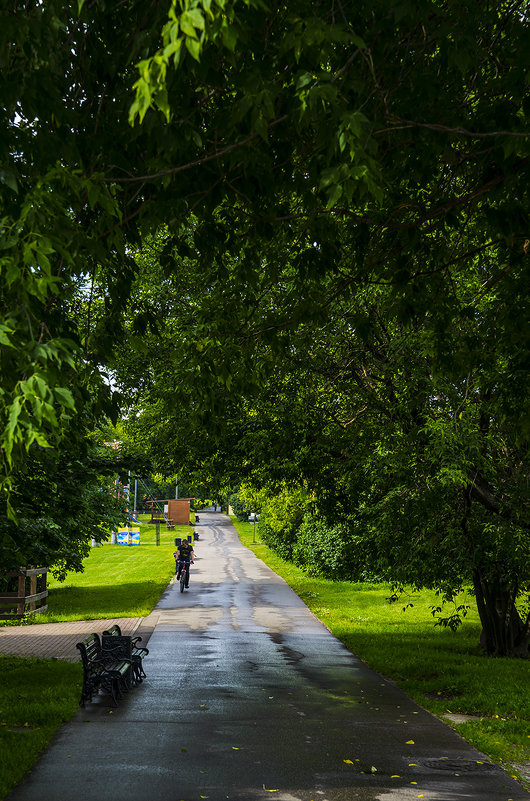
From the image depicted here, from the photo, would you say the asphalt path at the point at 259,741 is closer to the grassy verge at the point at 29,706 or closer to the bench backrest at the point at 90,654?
the grassy verge at the point at 29,706

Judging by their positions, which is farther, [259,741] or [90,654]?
[90,654]

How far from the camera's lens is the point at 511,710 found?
11.1 metres

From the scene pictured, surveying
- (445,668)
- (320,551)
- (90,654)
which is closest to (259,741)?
(90,654)

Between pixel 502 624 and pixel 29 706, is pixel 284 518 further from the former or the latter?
pixel 29 706

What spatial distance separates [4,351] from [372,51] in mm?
4054

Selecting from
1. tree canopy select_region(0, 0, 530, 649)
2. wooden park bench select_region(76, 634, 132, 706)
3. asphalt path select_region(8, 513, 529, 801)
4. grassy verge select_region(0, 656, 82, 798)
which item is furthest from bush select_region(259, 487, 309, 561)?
wooden park bench select_region(76, 634, 132, 706)

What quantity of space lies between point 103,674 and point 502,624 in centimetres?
883

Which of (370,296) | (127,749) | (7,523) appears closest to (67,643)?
(7,523)

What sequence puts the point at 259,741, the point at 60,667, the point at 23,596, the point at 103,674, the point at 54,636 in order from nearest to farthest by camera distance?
1. the point at 259,741
2. the point at 103,674
3. the point at 60,667
4. the point at 54,636
5. the point at 23,596

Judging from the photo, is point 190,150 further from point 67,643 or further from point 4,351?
point 67,643

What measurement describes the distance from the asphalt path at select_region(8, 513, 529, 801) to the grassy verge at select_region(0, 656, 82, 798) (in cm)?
18

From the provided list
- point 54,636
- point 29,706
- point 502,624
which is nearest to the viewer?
point 29,706

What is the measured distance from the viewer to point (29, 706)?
414 inches

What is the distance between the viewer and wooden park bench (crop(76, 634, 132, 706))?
1114cm
